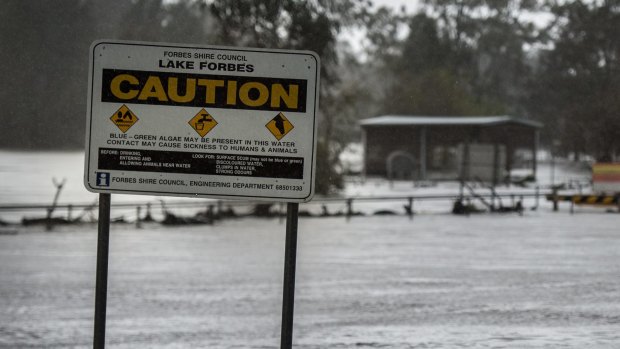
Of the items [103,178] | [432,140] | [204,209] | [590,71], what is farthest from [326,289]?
[432,140]

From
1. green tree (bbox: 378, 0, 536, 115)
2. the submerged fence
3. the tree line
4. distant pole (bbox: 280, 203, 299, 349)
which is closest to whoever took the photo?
distant pole (bbox: 280, 203, 299, 349)

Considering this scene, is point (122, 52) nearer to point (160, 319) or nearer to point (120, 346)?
point (120, 346)

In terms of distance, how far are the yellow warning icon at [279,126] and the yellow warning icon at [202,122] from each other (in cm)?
19

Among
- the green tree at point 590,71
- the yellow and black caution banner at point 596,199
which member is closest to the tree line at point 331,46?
→ the green tree at point 590,71

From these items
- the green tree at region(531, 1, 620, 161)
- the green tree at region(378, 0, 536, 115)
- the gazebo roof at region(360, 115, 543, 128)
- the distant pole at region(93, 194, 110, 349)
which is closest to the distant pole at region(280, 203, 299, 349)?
the distant pole at region(93, 194, 110, 349)

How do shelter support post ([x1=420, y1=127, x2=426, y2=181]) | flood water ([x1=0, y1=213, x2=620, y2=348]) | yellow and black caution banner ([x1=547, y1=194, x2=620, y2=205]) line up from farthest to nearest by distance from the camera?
shelter support post ([x1=420, y1=127, x2=426, y2=181]), yellow and black caution banner ([x1=547, y1=194, x2=620, y2=205]), flood water ([x1=0, y1=213, x2=620, y2=348])

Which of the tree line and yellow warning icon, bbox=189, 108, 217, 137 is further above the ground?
the tree line

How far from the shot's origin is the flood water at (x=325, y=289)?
22.4 ft

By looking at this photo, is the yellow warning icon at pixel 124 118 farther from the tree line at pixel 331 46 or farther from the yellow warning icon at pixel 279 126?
the tree line at pixel 331 46

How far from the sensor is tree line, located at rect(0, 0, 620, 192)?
11.1 meters

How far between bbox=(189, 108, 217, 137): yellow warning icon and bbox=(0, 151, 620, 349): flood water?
3101 millimetres

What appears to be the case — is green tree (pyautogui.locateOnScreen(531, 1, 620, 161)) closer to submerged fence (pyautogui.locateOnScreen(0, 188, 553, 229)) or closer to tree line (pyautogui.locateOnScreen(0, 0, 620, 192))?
tree line (pyautogui.locateOnScreen(0, 0, 620, 192))

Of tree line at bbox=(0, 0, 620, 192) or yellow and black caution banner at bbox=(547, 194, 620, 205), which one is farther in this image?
yellow and black caution banner at bbox=(547, 194, 620, 205)

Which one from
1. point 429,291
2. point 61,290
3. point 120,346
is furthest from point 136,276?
point 120,346
